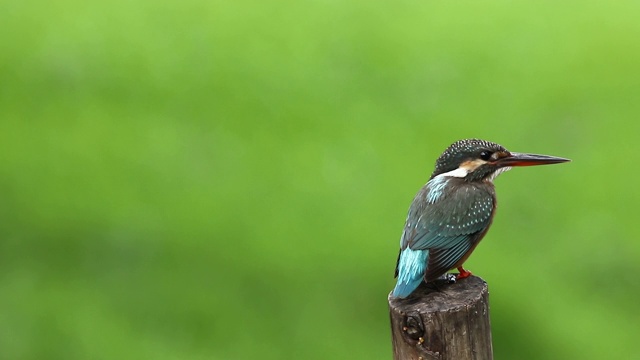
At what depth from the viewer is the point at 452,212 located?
3.89m

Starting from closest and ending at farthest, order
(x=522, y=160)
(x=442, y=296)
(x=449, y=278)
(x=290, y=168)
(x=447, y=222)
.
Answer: (x=442, y=296), (x=449, y=278), (x=447, y=222), (x=522, y=160), (x=290, y=168)

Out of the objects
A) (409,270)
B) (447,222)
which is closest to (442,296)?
(409,270)

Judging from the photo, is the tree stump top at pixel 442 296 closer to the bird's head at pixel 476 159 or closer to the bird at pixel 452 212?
the bird at pixel 452 212

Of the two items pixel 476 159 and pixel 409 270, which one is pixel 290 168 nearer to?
pixel 476 159

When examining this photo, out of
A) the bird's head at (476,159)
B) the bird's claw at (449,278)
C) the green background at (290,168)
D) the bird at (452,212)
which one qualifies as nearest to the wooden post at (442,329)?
the bird at (452,212)

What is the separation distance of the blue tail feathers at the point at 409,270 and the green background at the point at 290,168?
8.29 feet

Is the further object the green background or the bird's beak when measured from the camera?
the green background

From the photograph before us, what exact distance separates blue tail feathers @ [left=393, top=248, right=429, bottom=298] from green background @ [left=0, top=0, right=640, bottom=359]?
8.29ft

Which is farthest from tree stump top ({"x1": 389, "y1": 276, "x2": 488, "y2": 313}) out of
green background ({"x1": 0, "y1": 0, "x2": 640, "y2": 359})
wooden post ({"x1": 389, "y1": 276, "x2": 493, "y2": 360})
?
green background ({"x1": 0, "y1": 0, "x2": 640, "y2": 359})

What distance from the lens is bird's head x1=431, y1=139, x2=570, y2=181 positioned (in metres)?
4.04

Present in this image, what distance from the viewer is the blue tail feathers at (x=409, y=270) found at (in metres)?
3.48

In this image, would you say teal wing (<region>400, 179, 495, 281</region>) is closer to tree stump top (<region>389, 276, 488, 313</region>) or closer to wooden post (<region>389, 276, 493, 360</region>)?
tree stump top (<region>389, 276, 488, 313</region>)

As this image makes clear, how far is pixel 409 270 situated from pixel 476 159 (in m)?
0.68

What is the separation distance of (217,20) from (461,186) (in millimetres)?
4653
